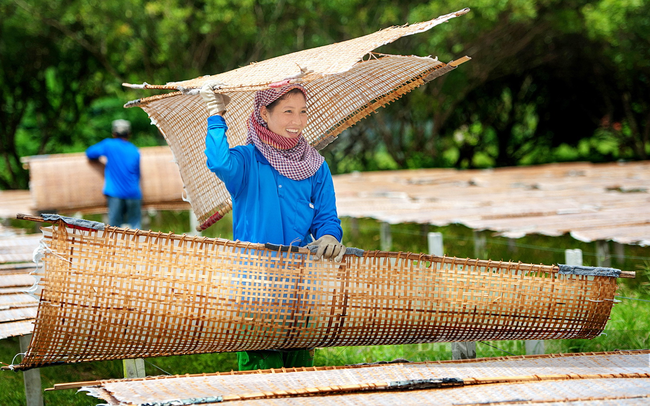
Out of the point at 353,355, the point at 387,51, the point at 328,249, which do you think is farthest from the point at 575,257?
the point at 387,51

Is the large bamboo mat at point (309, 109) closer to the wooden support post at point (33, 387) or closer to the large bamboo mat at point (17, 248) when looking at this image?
the wooden support post at point (33, 387)

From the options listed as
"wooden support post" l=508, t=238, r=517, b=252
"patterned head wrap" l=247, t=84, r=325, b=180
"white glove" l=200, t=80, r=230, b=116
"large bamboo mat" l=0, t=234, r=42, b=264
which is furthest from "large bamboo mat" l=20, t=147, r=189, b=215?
"white glove" l=200, t=80, r=230, b=116

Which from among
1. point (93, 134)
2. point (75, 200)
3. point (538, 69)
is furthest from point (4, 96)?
point (538, 69)

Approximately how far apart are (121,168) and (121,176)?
0.31ft

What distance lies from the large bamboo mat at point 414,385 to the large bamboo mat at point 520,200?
8.89 feet

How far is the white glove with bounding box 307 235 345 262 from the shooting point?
327 centimetres

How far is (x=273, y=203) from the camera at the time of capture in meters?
3.30

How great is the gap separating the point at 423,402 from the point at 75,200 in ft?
24.2

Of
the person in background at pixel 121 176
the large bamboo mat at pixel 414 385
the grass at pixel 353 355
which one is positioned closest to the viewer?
the large bamboo mat at pixel 414 385

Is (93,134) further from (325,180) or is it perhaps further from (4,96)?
(325,180)

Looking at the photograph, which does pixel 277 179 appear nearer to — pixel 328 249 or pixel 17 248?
pixel 328 249

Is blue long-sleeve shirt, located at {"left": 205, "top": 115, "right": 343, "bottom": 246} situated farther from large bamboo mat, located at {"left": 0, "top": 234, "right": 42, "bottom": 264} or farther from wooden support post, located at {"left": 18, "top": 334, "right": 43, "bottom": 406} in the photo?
large bamboo mat, located at {"left": 0, "top": 234, "right": 42, "bottom": 264}

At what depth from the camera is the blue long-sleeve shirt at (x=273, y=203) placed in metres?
3.29

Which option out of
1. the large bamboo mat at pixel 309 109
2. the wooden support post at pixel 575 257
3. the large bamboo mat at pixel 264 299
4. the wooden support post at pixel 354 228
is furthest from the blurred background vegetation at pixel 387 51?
the large bamboo mat at pixel 264 299
